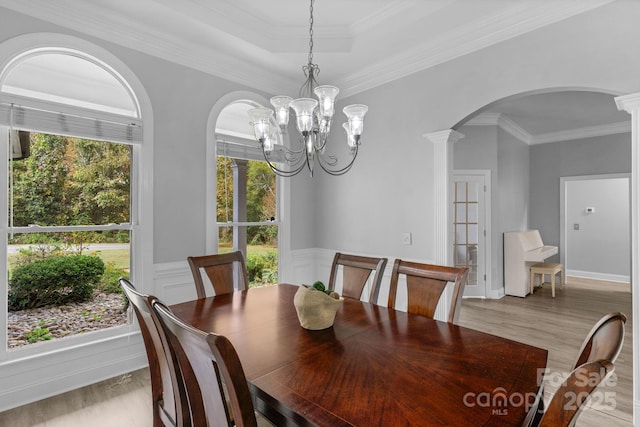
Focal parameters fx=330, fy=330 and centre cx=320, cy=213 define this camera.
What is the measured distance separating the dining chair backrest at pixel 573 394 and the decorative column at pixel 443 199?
2337mm

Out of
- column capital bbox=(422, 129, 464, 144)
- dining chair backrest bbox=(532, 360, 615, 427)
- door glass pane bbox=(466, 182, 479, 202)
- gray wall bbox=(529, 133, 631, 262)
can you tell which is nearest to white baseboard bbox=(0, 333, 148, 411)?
dining chair backrest bbox=(532, 360, 615, 427)

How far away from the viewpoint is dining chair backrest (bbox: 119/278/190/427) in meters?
1.22

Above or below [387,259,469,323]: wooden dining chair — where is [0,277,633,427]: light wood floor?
below

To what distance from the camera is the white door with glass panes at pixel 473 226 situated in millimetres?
5402

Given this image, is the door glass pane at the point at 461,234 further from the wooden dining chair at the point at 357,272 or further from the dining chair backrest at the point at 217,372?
the dining chair backrest at the point at 217,372

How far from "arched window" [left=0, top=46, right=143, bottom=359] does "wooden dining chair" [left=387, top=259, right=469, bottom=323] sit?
87.6 inches

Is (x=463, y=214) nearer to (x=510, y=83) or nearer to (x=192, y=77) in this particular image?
(x=510, y=83)

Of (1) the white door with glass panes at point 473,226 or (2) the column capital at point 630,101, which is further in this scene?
(1) the white door with glass panes at point 473,226

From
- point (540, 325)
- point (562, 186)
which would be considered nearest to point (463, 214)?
point (540, 325)

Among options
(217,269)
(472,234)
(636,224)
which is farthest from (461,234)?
(217,269)

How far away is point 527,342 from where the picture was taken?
11.5 feet

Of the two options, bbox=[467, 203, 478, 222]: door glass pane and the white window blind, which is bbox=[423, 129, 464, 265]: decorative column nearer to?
the white window blind

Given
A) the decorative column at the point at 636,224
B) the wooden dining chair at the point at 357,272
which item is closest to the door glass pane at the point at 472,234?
the decorative column at the point at 636,224

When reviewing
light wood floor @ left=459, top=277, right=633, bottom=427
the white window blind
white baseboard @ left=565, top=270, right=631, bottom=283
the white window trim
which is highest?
the white window blind
